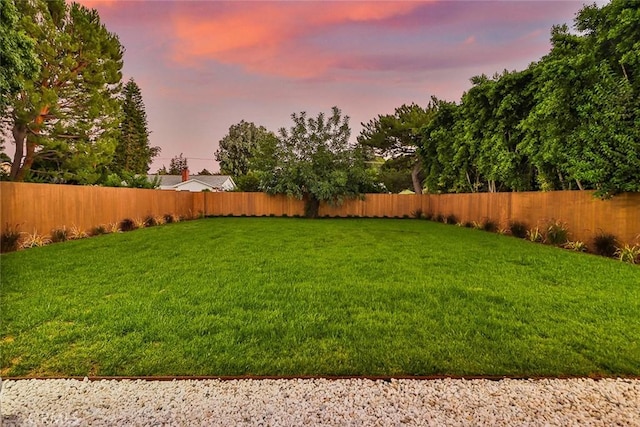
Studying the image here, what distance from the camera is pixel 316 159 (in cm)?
1675

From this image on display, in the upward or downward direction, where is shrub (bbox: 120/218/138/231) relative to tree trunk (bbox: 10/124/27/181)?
downward

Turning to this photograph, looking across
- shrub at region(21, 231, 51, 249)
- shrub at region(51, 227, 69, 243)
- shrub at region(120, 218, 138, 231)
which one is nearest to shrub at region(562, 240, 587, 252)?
shrub at region(21, 231, 51, 249)

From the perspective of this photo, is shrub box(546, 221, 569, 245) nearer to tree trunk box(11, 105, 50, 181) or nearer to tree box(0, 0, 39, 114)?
A: tree box(0, 0, 39, 114)

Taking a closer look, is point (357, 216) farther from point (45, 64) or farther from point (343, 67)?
point (45, 64)

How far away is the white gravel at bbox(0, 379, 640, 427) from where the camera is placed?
1.78 metres

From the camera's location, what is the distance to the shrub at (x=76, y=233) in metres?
8.39

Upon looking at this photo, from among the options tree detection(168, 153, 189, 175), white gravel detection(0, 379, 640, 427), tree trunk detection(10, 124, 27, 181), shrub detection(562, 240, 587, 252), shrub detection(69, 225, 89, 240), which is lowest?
white gravel detection(0, 379, 640, 427)

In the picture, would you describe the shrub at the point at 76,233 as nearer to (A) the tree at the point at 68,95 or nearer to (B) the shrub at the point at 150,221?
(B) the shrub at the point at 150,221

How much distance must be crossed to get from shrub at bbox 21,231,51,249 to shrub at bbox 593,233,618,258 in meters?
12.1

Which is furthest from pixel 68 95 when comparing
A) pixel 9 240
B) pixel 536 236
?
pixel 536 236

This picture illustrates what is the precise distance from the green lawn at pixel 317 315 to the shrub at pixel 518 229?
121 inches

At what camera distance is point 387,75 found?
10.2 m

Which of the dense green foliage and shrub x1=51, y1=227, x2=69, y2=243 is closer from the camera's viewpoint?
the dense green foliage

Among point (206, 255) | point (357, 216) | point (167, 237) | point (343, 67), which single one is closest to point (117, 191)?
point (167, 237)
